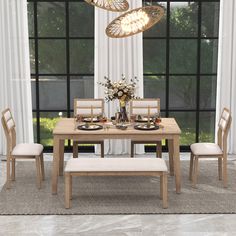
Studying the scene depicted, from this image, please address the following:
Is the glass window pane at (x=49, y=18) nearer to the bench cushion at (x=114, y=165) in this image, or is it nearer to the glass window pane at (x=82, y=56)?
the glass window pane at (x=82, y=56)

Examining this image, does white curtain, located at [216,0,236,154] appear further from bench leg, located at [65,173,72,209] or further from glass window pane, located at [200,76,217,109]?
bench leg, located at [65,173,72,209]

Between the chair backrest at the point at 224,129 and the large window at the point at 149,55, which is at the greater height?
the large window at the point at 149,55

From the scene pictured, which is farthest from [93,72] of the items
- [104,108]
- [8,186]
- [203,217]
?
[203,217]

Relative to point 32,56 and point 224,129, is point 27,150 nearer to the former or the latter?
point 32,56

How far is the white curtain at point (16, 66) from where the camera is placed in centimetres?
865

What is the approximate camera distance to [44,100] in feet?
30.6

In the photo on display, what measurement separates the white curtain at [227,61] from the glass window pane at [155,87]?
0.93 metres

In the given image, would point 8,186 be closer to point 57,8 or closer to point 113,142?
point 113,142

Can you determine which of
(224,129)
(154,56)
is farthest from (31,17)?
(224,129)

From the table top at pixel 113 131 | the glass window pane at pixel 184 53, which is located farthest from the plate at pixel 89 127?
the glass window pane at pixel 184 53

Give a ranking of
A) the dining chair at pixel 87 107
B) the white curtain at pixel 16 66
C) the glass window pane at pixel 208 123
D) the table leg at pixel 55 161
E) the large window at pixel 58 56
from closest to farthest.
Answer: the table leg at pixel 55 161 → the dining chair at pixel 87 107 → the white curtain at pixel 16 66 → the large window at pixel 58 56 → the glass window pane at pixel 208 123

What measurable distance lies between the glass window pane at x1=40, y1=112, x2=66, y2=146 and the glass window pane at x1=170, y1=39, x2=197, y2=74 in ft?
6.38

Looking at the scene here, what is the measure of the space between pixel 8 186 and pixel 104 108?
7.43 feet

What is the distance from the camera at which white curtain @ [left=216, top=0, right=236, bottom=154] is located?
8695 millimetres
